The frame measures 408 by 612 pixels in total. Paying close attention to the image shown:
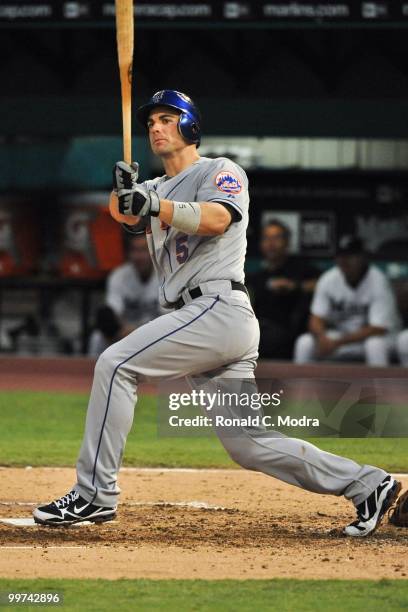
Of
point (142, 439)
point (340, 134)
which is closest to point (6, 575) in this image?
point (142, 439)

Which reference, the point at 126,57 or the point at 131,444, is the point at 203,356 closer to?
the point at 126,57

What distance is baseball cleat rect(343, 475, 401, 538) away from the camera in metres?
4.35

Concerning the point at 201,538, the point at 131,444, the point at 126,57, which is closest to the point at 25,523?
the point at 201,538

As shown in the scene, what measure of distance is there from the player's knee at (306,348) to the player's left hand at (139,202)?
16.5 feet

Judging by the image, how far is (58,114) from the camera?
1050 centimetres

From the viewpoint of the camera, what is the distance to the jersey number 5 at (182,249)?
4352 mm

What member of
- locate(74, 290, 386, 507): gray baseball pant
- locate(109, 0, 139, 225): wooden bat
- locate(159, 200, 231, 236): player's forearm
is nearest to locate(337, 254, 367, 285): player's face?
locate(109, 0, 139, 225): wooden bat

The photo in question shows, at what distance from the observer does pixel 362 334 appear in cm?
902

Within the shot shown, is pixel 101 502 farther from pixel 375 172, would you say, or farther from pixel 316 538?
pixel 375 172

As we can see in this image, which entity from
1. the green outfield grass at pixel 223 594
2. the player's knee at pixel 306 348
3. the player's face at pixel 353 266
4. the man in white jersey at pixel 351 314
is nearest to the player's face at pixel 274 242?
the man in white jersey at pixel 351 314

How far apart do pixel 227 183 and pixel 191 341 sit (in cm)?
54

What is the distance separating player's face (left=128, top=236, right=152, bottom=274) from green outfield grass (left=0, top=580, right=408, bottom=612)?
232 inches

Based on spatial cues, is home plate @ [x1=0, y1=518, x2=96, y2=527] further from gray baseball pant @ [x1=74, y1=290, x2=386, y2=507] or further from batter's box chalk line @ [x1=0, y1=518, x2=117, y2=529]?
gray baseball pant @ [x1=74, y1=290, x2=386, y2=507]

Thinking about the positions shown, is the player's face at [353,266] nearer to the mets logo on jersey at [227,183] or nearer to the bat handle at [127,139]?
the bat handle at [127,139]
